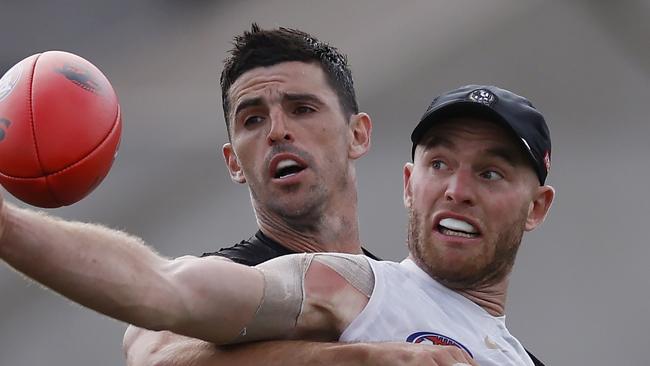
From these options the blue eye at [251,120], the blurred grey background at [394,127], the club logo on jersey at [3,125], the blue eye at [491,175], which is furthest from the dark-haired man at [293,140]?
the blurred grey background at [394,127]

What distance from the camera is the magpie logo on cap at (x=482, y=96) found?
9.32 feet

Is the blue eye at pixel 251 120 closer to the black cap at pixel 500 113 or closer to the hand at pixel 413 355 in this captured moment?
the black cap at pixel 500 113

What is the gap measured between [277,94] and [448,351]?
5.36 feet

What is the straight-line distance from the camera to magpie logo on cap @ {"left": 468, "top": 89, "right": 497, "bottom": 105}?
284 centimetres

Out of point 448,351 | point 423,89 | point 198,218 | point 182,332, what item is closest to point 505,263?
point 448,351

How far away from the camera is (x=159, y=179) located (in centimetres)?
750

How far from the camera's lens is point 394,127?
7.89 meters

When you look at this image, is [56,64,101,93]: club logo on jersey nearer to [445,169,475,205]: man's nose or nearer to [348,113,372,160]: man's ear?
[445,169,475,205]: man's nose

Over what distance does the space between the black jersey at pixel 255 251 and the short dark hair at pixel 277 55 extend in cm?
52

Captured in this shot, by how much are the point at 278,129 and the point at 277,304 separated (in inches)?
57.4

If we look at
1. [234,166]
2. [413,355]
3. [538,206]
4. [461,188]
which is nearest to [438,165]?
[461,188]

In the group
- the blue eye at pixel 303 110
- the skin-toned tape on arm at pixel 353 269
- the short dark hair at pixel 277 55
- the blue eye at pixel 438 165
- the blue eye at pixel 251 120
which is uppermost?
the short dark hair at pixel 277 55

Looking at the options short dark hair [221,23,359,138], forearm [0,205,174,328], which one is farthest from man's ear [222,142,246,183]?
forearm [0,205,174,328]

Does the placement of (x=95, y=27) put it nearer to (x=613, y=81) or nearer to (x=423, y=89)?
(x=423, y=89)
